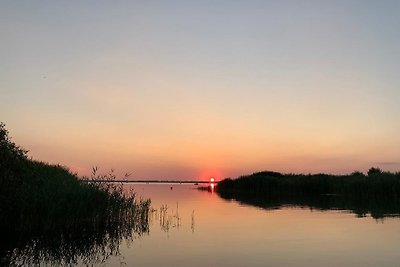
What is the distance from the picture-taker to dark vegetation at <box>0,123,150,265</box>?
16.7 meters

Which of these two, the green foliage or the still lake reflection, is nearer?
the still lake reflection

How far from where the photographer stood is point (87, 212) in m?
21.8

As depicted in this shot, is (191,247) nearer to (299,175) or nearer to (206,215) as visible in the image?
(206,215)

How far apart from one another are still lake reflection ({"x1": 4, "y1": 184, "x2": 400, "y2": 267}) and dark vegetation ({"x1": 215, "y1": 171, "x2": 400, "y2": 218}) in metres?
9.08

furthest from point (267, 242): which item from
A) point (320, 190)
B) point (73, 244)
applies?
point (320, 190)

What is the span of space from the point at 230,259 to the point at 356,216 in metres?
17.3

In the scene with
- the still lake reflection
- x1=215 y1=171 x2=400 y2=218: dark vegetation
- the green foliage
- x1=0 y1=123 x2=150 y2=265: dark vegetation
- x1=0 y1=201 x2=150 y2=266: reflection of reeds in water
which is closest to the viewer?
x1=0 y1=201 x2=150 y2=266: reflection of reeds in water

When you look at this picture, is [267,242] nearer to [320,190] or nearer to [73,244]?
[73,244]

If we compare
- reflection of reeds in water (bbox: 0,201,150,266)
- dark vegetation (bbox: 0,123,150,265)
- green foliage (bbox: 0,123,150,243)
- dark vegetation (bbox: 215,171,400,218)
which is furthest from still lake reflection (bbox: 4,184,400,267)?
dark vegetation (bbox: 215,171,400,218)

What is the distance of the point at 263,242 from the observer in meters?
19.7

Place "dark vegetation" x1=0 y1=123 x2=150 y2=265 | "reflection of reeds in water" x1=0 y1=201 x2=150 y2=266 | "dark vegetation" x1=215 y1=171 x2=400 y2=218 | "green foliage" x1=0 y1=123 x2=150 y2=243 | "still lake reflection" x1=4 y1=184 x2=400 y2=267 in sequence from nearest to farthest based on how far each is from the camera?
"reflection of reeds in water" x1=0 y1=201 x2=150 y2=266 → "still lake reflection" x1=4 y1=184 x2=400 y2=267 → "dark vegetation" x1=0 y1=123 x2=150 y2=265 → "green foliage" x1=0 y1=123 x2=150 y2=243 → "dark vegetation" x1=215 y1=171 x2=400 y2=218

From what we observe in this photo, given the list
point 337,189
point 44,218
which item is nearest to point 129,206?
point 44,218

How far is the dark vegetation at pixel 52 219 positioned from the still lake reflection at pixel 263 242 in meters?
1.04

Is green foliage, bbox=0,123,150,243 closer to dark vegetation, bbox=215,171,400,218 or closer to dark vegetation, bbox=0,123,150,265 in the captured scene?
dark vegetation, bbox=0,123,150,265
